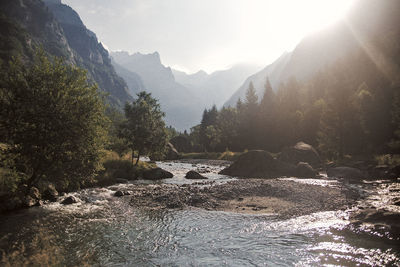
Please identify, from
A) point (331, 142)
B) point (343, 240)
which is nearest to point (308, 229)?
point (343, 240)

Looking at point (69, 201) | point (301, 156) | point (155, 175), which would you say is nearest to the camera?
point (69, 201)

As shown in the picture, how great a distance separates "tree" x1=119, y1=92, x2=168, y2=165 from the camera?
134 feet

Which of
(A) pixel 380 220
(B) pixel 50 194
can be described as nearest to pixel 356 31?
(A) pixel 380 220

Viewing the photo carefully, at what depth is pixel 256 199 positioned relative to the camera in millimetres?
23156

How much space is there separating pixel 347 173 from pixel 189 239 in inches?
1301

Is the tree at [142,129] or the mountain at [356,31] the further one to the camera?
the mountain at [356,31]

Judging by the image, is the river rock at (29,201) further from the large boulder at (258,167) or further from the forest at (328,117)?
the forest at (328,117)

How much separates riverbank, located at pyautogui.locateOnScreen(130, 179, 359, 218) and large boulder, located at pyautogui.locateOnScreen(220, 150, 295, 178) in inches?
606

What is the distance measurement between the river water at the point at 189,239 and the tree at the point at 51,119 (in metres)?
3.48

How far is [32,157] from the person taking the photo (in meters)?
15.6

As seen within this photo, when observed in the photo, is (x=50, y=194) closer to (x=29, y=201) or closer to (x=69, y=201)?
(x=69, y=201)

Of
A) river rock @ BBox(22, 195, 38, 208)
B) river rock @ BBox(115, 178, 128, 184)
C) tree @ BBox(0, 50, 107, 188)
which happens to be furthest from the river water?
river rock @ BBox(115, 178, 128, 184)

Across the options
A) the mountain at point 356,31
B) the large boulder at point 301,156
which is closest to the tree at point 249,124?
the mountain at point 356,31

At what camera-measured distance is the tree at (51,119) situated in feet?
49.0
